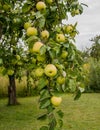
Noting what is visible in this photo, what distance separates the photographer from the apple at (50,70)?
1.55 m

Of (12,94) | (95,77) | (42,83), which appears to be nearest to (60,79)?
(42,83)

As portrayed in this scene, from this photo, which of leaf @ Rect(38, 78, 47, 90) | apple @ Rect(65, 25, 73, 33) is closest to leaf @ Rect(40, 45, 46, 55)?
leaf @ Rect(38, 78, 47, 90)

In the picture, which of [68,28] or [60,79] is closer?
[60,79]

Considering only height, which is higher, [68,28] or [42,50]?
[68,28]

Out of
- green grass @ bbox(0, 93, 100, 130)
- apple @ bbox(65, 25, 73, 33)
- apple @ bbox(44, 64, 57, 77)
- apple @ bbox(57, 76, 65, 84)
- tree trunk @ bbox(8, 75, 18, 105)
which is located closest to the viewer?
apple @ bbox(44, 64, 57, 77)

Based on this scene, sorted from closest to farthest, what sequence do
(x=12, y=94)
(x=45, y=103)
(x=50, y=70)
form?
(x=50, y=70) < (x=45, y=103) < (x=12, y=94)

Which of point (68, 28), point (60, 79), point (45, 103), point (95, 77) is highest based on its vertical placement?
point (95, 77)

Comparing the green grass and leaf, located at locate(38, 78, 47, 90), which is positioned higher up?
leaf, located at locate(38, 78, 47, 90)

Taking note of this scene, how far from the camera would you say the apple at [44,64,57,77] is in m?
1.55

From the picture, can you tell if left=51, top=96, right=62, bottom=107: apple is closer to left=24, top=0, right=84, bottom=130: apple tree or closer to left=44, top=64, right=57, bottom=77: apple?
left=24, top=0, right=84, bottom=130: apple tree

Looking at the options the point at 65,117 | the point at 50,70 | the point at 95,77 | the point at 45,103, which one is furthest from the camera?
the point at 95,77

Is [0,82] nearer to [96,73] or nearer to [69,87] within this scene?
[96,73]

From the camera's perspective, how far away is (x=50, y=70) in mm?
1546

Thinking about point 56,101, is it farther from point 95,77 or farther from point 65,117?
point 95,77
